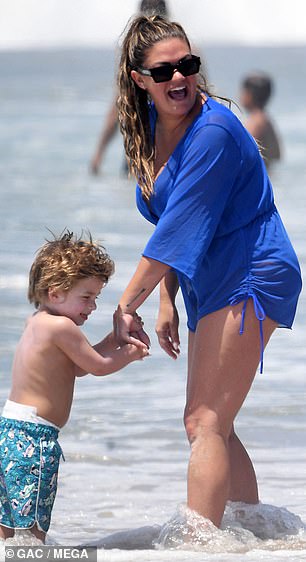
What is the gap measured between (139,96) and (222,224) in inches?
19.6

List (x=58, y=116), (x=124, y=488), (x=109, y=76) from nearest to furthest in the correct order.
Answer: (x=124, y=488) < (x=58, y=116) < (x=109, y=76)

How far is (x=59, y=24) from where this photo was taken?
35188 mm

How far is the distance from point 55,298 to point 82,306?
88mm

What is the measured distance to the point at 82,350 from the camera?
12.5ft

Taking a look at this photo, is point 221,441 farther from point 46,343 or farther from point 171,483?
point 171,483

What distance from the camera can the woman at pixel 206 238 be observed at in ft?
12.0

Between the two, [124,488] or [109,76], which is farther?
[109,76]

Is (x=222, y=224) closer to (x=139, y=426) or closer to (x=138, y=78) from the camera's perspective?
(x=138, y=78)

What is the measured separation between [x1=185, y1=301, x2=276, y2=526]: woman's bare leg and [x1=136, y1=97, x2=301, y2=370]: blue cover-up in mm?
60

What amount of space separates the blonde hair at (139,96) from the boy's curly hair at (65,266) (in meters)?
0.25

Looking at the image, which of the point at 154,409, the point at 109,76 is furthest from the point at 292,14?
the point at 154,409

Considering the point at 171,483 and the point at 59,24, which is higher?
the point at 171,483

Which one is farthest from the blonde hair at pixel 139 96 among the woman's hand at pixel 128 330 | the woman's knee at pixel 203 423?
the woman's knee at pixel 203 423

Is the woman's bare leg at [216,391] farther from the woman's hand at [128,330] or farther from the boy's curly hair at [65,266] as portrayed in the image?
the boy's curly hair at [65,266]
